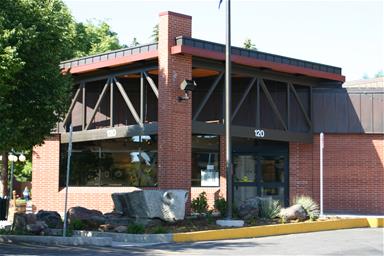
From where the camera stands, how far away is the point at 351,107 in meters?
24.5

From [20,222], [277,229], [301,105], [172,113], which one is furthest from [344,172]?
[20,222]

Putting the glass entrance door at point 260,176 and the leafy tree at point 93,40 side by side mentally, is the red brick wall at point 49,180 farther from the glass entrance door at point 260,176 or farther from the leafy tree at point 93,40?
the leafy tree at point 93,40

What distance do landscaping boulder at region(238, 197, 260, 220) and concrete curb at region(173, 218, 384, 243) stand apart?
4.76 feet

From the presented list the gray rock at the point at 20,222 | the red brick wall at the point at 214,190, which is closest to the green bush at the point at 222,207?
the red brick wall at the point at 214,190

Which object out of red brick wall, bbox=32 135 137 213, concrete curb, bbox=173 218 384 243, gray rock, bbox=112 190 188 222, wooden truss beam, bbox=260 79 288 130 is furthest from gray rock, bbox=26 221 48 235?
wooden truss beam, bbox=260 79 288 130

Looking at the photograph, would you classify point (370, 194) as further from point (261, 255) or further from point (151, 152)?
point (261, 255)

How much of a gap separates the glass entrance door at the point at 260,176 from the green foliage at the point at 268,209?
5084 millimetres

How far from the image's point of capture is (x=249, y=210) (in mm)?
19078

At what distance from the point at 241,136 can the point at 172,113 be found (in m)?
3.49

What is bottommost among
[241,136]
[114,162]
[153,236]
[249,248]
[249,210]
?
[249,248]

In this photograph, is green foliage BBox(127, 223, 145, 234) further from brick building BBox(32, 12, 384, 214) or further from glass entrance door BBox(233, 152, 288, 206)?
glass entrance door BBox(233, 152, 288, 206)

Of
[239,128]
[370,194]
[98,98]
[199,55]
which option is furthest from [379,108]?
[98,98]

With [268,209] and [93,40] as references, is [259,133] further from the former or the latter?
[93,40]

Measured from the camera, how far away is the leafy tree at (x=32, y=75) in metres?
16.0
